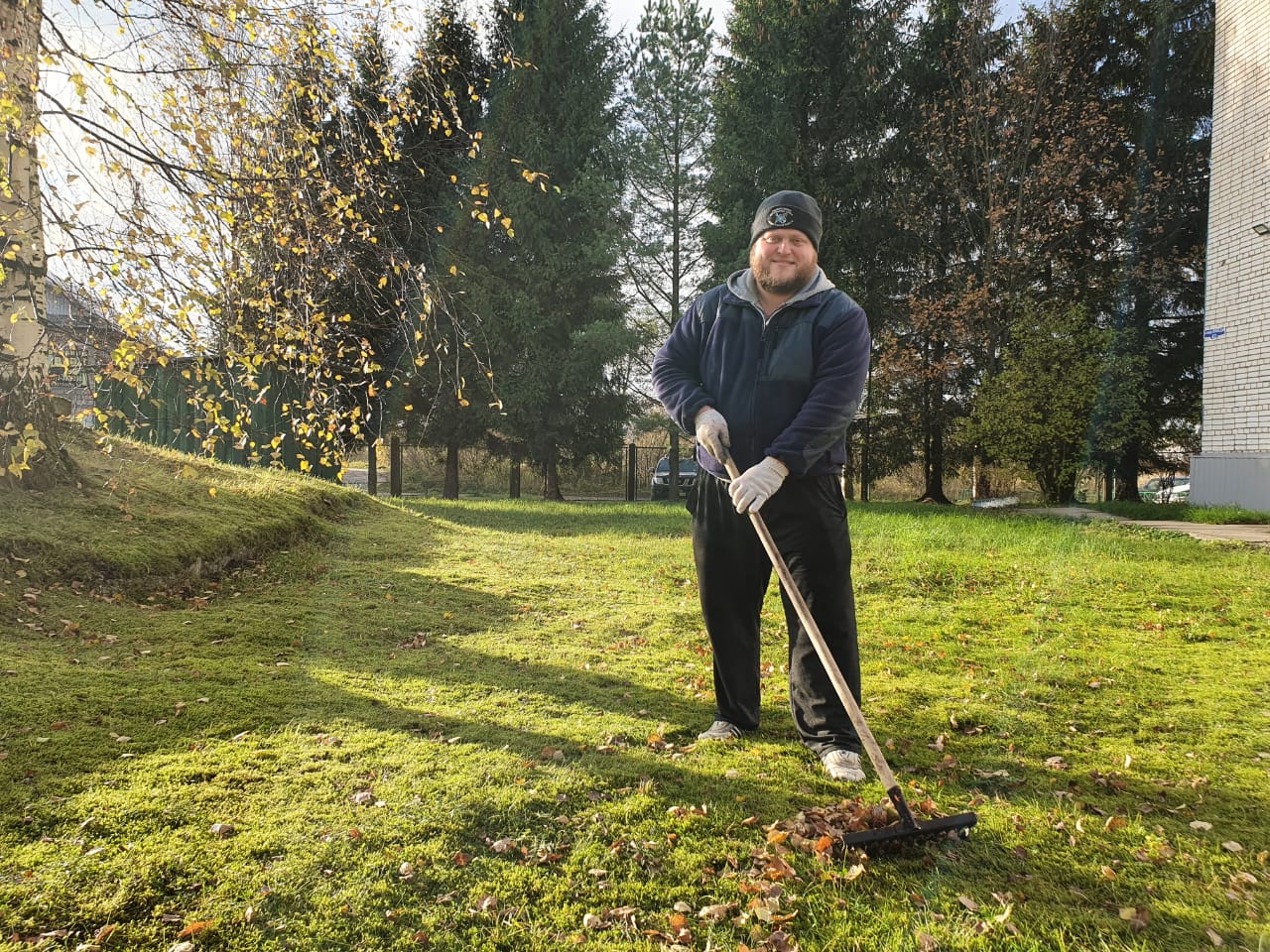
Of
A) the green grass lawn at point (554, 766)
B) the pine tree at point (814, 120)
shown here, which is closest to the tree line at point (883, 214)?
the pine tree at point (814, 120)

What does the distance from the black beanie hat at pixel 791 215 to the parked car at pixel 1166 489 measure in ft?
62.8

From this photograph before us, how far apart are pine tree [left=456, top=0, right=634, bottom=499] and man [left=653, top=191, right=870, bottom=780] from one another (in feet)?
47.8

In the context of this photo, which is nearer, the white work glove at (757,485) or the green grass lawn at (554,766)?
the green grass lawn at (554,766)

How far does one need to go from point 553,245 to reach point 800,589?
16.5m

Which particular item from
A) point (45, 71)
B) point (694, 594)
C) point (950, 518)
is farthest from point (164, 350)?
point (950, 518)

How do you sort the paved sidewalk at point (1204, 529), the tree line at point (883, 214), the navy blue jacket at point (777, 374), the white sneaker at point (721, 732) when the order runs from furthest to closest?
the tree line at point (883, 214) < the paved sidewalk at point (1204, 529) < the white sneaker at point (721, 732) < the navy blue jacket at point (777, 374)

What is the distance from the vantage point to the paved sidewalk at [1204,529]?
347 inches

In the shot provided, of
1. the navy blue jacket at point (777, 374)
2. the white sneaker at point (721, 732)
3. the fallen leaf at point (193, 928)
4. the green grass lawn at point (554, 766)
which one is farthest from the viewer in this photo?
the white sneaker at point (721, 732)

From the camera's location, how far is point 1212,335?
12344 millimetres

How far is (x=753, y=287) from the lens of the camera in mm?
3426

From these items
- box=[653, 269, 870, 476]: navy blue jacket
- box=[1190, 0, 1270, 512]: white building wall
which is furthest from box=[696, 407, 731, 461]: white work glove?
box=[1190, 0, 1270, 512]: white building wall

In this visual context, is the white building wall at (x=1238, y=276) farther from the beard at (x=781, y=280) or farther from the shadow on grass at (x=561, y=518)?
the beard at (x=781, y=280)

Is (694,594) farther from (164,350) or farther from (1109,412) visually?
(1109,412)

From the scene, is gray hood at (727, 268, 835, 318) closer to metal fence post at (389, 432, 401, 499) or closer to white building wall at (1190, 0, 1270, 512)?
white building wall at (1190, 0, 1270, 512)
